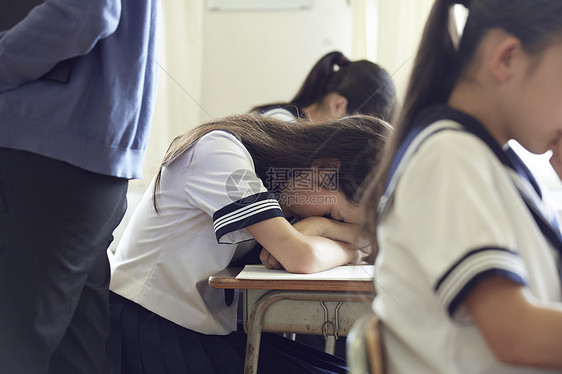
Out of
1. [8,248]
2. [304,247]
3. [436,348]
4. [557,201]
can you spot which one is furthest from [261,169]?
[557,201]

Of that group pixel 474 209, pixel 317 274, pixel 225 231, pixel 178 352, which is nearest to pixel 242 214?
pixel 225 231

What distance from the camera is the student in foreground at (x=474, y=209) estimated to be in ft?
1.72

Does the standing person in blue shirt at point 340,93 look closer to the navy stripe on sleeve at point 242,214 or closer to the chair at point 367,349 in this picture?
the navy stripe on sleeve at point 242,214

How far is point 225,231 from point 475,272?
0.74 m

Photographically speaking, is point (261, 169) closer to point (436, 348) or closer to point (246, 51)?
point (436, 348)

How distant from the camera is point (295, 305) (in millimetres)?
1121

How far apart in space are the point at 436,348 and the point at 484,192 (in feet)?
0.52

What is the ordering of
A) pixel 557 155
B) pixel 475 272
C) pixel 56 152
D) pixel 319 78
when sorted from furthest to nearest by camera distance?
pixel 319 78
pixel 56 152
pixel 557 155
pixel 475 272

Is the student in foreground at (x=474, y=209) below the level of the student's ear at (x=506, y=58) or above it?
below

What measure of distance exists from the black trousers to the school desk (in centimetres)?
27

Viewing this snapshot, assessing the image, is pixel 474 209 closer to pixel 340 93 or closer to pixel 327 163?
pixel 327 163

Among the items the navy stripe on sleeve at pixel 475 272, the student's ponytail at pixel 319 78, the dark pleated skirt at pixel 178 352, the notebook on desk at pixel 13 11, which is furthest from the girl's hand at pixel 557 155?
the student's ponytail at pixel 319 78

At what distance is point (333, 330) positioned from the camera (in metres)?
1.11

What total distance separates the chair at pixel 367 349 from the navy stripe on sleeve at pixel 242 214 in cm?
61
